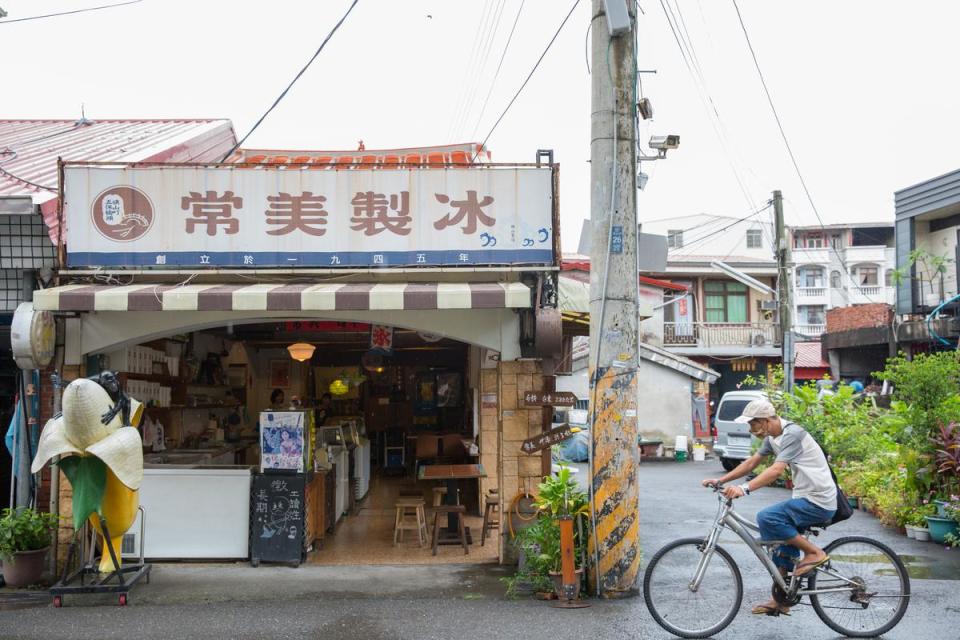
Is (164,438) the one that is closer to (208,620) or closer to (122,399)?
(122,399)

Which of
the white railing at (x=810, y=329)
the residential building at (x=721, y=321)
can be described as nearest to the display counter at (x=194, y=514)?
the residential building at (x=721, y=321)

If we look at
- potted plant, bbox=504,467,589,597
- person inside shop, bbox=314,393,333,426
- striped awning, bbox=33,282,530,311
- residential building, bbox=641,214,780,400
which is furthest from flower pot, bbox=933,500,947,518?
residential building, bbox=641,214,780,400

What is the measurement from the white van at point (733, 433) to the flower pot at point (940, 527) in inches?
365

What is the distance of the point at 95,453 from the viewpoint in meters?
7.45

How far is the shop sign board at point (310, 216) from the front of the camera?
29.1 feet

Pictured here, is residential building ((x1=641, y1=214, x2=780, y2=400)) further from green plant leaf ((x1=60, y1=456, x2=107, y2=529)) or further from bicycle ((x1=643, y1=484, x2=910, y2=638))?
green plant leaf ((x1=60, y1=456, x2=107, y2=529))

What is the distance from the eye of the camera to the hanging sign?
8.28 m

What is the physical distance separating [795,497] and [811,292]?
40.7 metres

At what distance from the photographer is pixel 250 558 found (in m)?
9.30

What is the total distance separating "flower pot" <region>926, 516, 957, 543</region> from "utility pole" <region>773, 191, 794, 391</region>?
9440 millimetres

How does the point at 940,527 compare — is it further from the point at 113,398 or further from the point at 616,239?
the point at 113,398

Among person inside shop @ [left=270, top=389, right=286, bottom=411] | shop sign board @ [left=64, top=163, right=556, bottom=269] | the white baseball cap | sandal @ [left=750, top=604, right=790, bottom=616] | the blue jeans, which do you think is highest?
shop sign board @ [left=64, top=163, right=556, bottom=269]

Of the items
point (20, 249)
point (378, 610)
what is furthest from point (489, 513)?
point (20, 249)

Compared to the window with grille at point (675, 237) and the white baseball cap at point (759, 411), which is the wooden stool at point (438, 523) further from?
the window with grille at point (675, 237)
